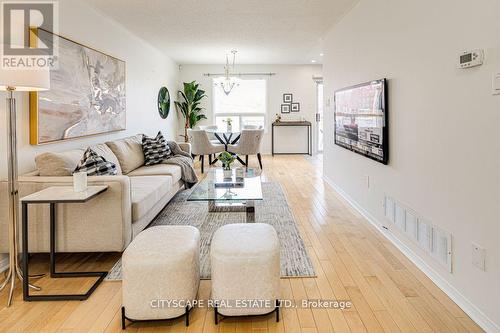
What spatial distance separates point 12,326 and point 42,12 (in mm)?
2744

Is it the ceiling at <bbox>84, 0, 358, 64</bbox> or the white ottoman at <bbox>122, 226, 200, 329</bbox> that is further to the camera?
the ceiling at <bbox>84, 0, 358, 64</bbox>

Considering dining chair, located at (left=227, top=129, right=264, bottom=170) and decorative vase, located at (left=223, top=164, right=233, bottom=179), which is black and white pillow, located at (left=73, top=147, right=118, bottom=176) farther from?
dining chair, located at (left=227, top=129, right=264, bottom=170)

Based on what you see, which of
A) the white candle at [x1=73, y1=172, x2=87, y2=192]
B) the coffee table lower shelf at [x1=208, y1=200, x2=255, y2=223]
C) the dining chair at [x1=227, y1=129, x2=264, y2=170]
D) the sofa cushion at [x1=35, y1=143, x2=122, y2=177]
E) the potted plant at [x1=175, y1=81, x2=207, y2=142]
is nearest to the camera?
the white candle at [x1=73, y1=172, x2=87, y2=192]

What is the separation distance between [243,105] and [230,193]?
683 cm

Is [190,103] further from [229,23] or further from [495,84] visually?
[495,84]

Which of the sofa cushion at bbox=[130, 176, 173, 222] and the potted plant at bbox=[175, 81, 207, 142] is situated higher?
the potted plant at bbox=[175, 81, 207, 142]

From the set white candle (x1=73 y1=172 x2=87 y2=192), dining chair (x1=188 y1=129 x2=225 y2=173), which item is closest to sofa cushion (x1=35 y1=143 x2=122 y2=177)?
white candle (x1=73 y1=172 x2=87 y2=192)

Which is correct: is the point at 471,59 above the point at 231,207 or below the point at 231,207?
above

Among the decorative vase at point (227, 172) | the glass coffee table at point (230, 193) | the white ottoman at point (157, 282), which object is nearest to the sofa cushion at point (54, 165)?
the glass coffee table at point (230, 193)

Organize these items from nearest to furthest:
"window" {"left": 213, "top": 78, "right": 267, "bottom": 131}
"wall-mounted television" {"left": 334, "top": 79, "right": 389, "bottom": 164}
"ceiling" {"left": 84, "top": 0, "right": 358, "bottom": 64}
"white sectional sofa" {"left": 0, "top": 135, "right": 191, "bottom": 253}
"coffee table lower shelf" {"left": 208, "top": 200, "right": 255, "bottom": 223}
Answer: "white sectional sofa" {"left": 0, "top": 135, "right": 191, "bottom": 253}, "wall-mounted television" {"left": 334, "top": 79, "right": 389, "bottom": 164}, "coffee table lower shelf" {"left": 208, "top": 200, "right": 255, "bottom": 223}, "ceiling" {"left": 84, "top": 0, "right": 358, "bottom": 64}, "window" {"left": 213, "top": 78, "right": 267, "bottom": 131}

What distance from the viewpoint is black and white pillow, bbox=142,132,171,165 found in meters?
5.17

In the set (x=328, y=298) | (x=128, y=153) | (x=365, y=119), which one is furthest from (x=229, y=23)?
(x=328, y=298)

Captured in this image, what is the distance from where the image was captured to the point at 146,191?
3.54 m

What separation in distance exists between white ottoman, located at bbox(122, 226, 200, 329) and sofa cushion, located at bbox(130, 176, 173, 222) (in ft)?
3.61
